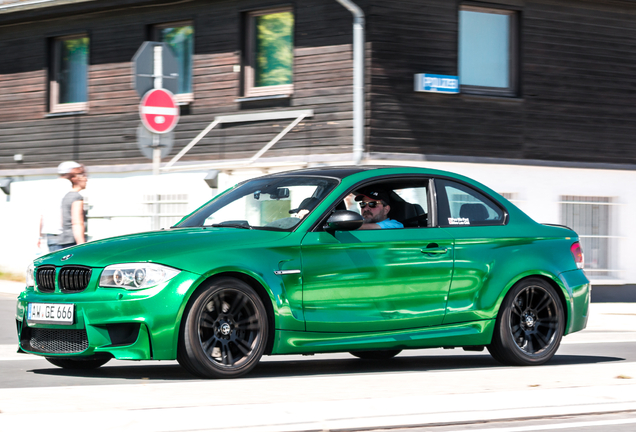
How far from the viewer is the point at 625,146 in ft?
67.6

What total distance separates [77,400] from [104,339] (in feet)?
3.01

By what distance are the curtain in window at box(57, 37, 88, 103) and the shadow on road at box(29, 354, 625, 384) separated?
523 inches

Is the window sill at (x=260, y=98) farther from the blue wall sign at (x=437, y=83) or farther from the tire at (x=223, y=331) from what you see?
the tire at (x=223, y=331)

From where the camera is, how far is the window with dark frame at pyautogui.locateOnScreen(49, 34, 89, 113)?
72.8 ft

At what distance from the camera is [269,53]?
1931cm

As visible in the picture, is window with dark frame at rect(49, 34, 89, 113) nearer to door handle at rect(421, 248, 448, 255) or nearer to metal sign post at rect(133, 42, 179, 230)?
metal sign post at rect(133, 42, 179, 230)

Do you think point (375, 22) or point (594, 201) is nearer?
point (375, 22)

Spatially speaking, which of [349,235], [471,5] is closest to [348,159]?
[471,5]

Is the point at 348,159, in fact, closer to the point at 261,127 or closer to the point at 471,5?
the point at 261,127

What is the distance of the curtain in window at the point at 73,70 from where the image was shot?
874 inches

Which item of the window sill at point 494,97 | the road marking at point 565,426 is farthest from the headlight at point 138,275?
the window sill at point 494,97

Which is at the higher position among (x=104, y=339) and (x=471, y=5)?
(x=471, y=5)

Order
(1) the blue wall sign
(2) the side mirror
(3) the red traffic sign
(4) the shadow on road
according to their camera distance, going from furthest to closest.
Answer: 1. (1) the blue wall sign
2. (3) the red traffic sign
3. (4) the shadow on road
4. (2) the side mirror

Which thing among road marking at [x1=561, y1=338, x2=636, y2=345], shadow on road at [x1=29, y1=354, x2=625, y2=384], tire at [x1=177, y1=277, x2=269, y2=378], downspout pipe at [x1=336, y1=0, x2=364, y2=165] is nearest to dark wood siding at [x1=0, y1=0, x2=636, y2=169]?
downspout pipe at [x1=336, y1=0, x2=364, y2=165]
